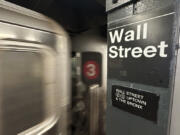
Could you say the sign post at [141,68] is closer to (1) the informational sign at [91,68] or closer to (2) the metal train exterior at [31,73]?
(2) the metal train exterior at [31,73]

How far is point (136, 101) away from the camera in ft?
2.43

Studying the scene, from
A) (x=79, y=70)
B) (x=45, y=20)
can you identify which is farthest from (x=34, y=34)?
(x=79, y=70)

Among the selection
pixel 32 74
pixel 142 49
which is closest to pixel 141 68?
pixel 142 49

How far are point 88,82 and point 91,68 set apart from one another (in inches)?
9.8

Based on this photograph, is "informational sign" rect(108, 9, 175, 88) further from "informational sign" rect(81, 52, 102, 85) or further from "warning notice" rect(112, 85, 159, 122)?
"informational sign" rect(81, 52, 102, 85)

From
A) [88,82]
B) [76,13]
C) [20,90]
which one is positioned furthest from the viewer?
[88,82]

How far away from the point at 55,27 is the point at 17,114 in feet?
2.42

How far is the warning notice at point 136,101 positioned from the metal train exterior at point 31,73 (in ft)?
1.79

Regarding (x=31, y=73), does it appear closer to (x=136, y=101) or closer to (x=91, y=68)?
(x=136, y=101)

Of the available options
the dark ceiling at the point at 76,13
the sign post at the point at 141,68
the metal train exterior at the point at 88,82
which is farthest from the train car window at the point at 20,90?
the metal train exterior at the point at 88,82

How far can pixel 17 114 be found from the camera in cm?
86

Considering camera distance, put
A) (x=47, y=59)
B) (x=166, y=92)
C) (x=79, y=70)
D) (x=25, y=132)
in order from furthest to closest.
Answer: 1. (x=79, y=70)
2. (x=47, y=59)
3. (x=25, y=132)
4. (x=166, y=92)

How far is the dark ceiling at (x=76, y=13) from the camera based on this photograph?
159 centimetres

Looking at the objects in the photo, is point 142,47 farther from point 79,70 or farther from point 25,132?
point 79,70
